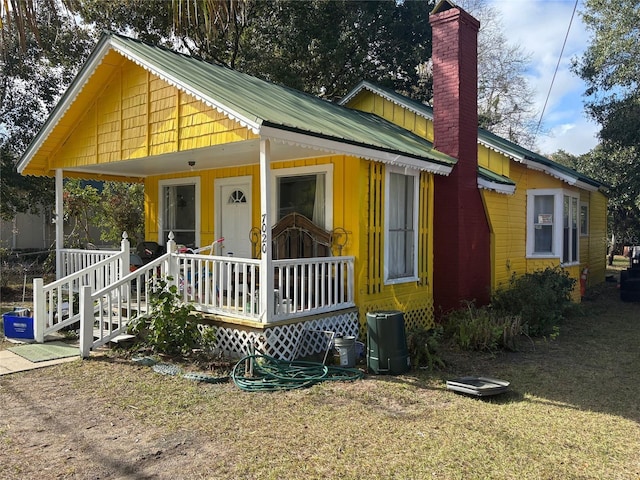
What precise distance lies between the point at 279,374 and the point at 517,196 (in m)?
8.26

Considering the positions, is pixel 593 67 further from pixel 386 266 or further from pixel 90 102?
pixel 90 102

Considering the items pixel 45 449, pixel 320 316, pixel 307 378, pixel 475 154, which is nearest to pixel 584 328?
pixel 475 154

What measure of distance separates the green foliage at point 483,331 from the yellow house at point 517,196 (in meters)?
2.35

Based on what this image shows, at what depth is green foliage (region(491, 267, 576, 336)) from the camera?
9.44m

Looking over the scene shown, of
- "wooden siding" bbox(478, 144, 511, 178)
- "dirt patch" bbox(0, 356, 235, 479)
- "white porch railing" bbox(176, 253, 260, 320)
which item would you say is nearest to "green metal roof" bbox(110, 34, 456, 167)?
"white porch railing" bbox(176, 253, 260, 320)

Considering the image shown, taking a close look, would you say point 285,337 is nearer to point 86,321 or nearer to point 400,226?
point 86,321

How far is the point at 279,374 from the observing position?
637 cm

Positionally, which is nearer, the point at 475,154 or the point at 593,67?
the point at 475,154

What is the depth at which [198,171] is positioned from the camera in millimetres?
10992

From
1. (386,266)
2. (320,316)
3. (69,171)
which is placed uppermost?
(69,171)

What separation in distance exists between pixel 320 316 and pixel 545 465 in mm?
3885

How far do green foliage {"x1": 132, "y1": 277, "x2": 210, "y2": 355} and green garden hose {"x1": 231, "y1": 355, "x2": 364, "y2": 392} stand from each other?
0.95 metres

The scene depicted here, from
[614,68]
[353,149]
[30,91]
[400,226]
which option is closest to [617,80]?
[614,68]

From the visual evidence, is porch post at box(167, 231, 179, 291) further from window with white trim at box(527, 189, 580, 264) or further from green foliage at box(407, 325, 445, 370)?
window with white trim at box(527, 189, 580, 264)
